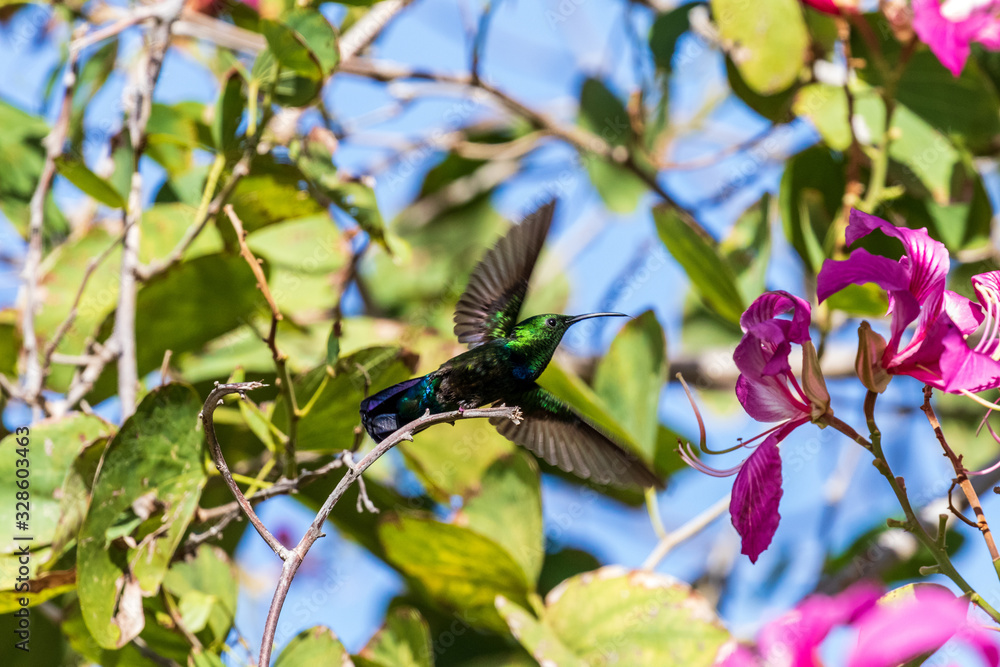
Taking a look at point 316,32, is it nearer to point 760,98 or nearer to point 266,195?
point 266,195

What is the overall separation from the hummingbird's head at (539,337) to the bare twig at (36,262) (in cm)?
77

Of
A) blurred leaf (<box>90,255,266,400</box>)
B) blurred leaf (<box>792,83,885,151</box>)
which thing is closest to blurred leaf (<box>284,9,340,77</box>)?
blurred leaf (<box>90,255,266,400</box>)

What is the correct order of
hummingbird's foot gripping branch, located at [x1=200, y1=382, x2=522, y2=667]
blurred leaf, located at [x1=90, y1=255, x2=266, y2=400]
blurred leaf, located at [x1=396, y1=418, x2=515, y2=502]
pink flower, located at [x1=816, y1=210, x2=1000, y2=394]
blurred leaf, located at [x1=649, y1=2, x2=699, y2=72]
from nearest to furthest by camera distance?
hummingbird's foot gripping branch, located at [x1=200, y1=382, x2=522, y2=667] → pink flower, located at [x1=816, y1=210, x2=1000, y2=394] → blurred leaf, located at [x1=90, y1=255, x2=266, y2=400] → blurred leaf, located at [x1=396, y1=418, x2=515, y2=502] → blurred leaf, located at [x1=649, y1=2, x2=699, y2=72]

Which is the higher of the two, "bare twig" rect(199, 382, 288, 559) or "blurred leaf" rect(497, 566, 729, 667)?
"bare twig" rect(199, 382, 288, 559)

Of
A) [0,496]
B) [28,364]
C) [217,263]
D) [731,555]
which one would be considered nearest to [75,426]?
[0,496]

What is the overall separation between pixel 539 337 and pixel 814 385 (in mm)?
516

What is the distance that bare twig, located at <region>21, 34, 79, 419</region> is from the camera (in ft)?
5.02

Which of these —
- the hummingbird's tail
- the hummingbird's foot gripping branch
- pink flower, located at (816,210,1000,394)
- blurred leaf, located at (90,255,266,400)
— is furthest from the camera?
blurred leaf, located at (90,255,266,400)

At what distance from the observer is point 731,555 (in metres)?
2.44

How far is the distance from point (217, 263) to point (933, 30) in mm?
1268

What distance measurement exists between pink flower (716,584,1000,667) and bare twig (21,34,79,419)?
1.20m

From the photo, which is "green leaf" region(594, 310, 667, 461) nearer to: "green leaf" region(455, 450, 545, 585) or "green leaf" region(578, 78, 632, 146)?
"green leaf" region(455, 450, 545, 585)

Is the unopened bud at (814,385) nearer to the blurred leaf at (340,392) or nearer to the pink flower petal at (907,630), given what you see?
the pink flower petal at (907,630)

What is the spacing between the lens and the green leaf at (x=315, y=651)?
1304 mm
